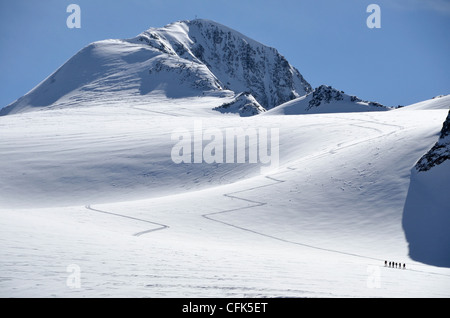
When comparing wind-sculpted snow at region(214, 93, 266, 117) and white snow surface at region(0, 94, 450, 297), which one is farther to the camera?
wind-sculpted snow at region(214, 93, 266, 117)

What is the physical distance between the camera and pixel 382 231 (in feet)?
76.9

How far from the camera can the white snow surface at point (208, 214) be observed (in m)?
10.4

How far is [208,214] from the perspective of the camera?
26.3 meters

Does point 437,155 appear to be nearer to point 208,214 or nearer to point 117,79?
point 208,214

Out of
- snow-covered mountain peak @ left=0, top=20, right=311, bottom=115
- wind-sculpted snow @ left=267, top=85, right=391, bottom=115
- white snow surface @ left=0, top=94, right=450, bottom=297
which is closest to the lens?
white snow surface @ left=0, top=94, right=450, bottom=297

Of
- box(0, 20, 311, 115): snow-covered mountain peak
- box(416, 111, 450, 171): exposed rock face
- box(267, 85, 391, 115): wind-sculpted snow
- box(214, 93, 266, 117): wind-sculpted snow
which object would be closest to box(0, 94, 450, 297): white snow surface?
box(416, 111, 450, 171): exposed rock face

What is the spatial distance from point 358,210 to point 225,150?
18.4 meters

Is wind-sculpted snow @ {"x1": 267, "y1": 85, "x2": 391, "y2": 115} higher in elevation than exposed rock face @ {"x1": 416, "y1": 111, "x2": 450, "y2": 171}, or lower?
higher

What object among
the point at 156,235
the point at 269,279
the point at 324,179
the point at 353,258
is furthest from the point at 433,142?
the point at 269,279

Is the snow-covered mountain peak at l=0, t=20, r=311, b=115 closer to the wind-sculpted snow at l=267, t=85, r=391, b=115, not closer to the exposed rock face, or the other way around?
the wind-sculpted snow at l=267, t=85, r=391, b=115

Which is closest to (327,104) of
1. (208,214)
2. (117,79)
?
(117,79)

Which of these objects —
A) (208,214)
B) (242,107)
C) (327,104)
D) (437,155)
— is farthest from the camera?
(327,104)

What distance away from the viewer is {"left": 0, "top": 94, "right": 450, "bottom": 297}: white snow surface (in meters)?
10.4

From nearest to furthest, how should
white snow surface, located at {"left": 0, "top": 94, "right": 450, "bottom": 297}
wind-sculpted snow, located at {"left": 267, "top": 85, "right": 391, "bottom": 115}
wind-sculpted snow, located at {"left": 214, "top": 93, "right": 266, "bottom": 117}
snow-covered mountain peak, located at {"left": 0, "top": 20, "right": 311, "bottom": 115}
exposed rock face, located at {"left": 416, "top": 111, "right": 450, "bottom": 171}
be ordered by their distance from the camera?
white snow surface, located at {"left": 0, "top": 94, "right": 450, "bottom": 297}
exposed rock face, located at {"left": 416, "top": 111, "right": 450, "bottom": 171}
wind-sculpted snow, located at {"left": 214, "top": 93, "right": 266, "bottom": 117}
wind-sculpted snow, located at {"left": 267, "top": 85, "right": 391, "bottom": 115}
snow-covered mountain peak, located at {"left": 0, "top": 20, "right": 311, "bottom": 115}
